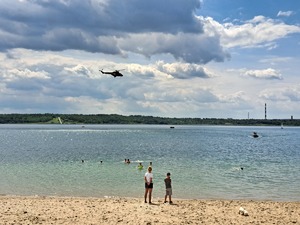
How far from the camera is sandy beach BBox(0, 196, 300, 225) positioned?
1994 cm

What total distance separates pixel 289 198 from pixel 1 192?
74.3ft

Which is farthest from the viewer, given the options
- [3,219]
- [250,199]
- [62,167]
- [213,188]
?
[62,167]

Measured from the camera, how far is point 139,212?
21719mm

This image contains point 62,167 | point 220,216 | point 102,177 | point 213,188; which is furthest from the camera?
point 62,167

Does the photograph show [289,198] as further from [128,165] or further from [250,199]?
[128,165]

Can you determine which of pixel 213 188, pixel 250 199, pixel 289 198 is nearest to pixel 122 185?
pixel 213 188

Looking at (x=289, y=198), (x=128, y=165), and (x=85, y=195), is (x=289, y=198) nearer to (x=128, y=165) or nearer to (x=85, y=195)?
(x=85, y=195)

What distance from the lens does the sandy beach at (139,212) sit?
1994cm

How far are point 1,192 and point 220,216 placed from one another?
18543mm

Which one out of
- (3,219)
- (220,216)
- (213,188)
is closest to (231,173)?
(213,188)

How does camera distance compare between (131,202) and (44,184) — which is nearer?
(131,202)

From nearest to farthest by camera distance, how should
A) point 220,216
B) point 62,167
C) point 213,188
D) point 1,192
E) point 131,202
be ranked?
1. point 220,216
2. point 131,202
3. point 1,192
4. point 213,188
5. point 62,167

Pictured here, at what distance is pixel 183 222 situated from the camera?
19.6 meters

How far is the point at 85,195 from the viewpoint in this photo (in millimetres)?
30000
